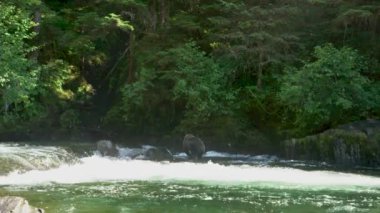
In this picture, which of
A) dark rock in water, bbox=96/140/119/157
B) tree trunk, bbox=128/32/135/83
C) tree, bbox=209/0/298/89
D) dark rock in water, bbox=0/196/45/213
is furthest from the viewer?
tree trunk, bbox=128/32/135/83

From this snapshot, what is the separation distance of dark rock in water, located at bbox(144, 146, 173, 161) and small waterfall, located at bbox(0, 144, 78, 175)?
3.28 metres

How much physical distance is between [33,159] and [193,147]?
23.4 feet

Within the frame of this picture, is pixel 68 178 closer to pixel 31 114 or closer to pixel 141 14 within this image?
pixel 31 114

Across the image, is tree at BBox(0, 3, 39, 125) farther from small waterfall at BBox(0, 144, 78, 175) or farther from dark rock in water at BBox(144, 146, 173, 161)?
dark rock in water at BBox(144, 146, 173, 161)

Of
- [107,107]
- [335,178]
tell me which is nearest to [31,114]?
[107,107]

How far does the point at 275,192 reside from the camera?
13.9 m

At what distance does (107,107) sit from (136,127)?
3.65 meters

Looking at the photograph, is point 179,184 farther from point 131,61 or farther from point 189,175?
point 131,61

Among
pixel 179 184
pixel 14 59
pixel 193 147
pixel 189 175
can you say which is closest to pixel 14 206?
pixel 179 184

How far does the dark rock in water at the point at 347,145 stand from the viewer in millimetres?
19953

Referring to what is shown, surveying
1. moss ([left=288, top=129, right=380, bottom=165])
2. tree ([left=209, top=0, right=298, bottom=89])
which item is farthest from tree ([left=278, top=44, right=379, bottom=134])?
tree ([left=209, top=0, right=298, bottom=89])

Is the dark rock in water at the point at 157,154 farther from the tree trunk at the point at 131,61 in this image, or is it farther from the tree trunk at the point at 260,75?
the tree trunk at the point at 131,61

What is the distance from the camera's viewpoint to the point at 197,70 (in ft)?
82.1

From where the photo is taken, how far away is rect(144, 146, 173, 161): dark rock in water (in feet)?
72.8
